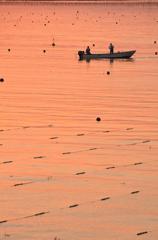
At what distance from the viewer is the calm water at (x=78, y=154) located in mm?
31094

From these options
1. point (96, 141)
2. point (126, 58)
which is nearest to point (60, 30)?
point (126, 58)

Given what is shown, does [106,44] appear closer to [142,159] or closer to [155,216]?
[142,159]

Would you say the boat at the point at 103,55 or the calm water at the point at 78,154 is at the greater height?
the calm water at the point at 78,154

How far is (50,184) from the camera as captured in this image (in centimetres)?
3597

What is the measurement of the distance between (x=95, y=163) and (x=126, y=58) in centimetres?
5998

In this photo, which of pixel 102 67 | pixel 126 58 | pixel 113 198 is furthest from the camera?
pixel 126 58

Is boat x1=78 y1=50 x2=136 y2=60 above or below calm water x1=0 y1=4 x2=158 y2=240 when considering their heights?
below

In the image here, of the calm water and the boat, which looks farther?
the boat

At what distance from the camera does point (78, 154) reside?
138ft

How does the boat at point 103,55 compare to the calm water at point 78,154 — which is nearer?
the calm water at point 78,154

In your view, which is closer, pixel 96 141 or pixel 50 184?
pixel 50 184

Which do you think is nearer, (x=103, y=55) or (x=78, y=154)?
(x=78, y=154)

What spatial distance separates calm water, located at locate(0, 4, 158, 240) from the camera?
3109cm

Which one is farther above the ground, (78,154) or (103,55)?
(78,154)
